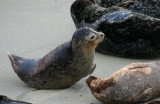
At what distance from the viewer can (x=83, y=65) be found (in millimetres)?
4281

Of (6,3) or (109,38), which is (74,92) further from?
(6,3)

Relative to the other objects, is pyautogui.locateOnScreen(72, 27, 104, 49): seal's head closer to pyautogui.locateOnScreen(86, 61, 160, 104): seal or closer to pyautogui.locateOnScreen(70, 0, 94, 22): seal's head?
pyautogui.locateOnScreen(86, 61, 160, 104): seal

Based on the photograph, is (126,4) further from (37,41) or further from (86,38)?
(86,38)

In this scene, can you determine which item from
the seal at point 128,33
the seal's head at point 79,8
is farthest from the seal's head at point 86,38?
the seal's head at point 79,8

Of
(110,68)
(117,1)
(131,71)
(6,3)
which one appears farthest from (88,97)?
(6,3)

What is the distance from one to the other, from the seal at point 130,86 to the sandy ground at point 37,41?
23cm

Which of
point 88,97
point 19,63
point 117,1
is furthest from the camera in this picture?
point 117,1

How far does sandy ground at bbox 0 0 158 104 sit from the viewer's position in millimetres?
4250

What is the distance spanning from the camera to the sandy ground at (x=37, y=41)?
425 centimetres

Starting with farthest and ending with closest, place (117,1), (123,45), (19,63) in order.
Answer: (117,1), (123,45), (19,63)

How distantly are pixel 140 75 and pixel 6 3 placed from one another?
4630mm

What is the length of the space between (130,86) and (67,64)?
742 millimetres

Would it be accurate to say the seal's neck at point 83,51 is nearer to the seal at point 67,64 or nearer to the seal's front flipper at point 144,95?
the seal at point 67,64

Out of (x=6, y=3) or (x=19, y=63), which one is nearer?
(x=19, y=63)
